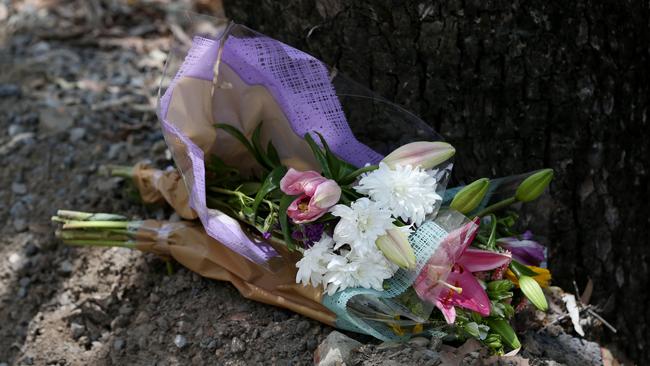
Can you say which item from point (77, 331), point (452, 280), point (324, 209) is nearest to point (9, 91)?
point (77, 331)

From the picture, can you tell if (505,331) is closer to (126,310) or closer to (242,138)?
(242,138)

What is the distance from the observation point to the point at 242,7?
6.96 feet

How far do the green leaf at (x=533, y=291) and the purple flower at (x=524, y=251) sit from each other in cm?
12

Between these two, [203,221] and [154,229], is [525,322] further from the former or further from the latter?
[154,229]

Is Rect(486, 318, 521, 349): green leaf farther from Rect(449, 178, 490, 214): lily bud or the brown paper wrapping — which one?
the brown paper wrapping

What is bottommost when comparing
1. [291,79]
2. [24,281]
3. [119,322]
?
[24,281]

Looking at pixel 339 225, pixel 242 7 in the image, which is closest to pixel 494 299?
pixel 339 225

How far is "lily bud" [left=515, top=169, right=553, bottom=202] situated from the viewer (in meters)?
1.78

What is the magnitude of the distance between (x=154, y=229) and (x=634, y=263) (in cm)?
132

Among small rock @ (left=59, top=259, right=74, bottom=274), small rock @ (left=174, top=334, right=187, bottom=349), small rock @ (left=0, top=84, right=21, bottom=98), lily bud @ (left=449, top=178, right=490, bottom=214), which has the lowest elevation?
small rock @ (left=0, top=84, right=21, bottom=98)

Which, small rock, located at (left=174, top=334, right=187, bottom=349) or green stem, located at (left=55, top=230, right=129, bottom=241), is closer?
small rock, located at (left=174, top=334, right=187, bottom=349)

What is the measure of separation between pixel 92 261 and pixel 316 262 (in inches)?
31.6

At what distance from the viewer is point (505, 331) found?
1.68 meters

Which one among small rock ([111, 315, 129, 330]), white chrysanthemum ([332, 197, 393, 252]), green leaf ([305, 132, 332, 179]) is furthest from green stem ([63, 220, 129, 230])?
white chrysanthemum ([332, 197, 393, 252])
